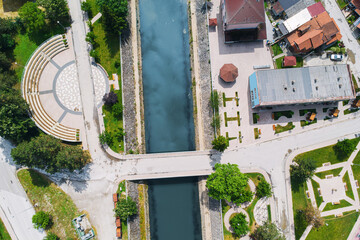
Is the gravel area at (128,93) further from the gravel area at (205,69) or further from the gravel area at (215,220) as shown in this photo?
the gravel area at (215,220)

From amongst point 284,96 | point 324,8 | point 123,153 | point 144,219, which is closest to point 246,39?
point 284,96

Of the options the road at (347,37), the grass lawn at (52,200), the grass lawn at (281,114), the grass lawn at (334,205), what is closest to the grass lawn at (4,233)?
the grass lawn at (52,200)

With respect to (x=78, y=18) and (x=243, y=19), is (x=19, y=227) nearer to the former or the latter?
(x=78, y=18)

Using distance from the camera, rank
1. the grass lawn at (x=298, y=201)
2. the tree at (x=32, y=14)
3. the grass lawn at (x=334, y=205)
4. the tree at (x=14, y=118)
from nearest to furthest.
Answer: the tree at (x=14, y=118) < the tree at (x=32, y=14) < the grass lawn at (x=298, y=201) < the grass lawn at (x=334, y=205)

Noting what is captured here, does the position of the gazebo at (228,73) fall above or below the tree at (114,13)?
below

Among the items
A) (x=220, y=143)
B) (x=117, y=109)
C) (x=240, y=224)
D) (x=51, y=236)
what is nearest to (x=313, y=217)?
(x=240, y=224)

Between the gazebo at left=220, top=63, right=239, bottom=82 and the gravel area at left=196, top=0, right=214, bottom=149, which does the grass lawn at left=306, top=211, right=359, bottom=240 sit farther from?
the gazebo at left=220, top=63, right=239, bottom=82
